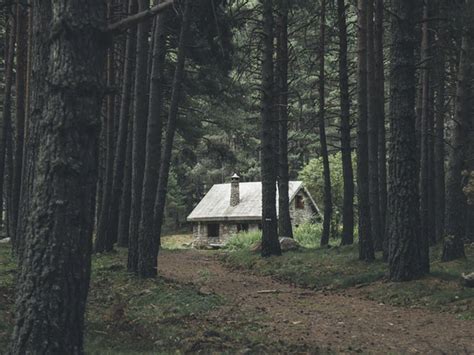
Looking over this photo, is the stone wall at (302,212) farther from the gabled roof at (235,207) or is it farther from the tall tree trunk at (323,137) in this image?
the tall tree trunk at (323,137)

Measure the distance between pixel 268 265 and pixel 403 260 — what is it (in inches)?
226

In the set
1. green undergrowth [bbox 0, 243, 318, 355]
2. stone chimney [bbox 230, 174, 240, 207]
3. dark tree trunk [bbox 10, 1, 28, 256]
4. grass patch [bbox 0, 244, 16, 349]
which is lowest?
green undergrowth [bbox 0, 243, 318, 355]

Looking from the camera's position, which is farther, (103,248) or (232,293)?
(103,248)

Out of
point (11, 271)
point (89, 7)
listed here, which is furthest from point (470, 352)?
point (11, 271)

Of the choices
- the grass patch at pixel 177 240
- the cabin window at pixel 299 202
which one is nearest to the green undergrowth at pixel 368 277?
the cabin window at pixel 299 202

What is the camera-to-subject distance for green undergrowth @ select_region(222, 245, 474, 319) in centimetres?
912

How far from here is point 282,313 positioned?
8750mm

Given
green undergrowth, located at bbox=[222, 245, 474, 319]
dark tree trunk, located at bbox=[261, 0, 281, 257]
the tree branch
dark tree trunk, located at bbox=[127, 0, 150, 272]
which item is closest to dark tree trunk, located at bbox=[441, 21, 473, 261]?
green undergrowth, located at bbox=[222, 245, 474, 319]

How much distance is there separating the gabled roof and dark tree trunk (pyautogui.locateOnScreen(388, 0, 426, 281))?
86.0ft

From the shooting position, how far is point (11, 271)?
11195 millimetres

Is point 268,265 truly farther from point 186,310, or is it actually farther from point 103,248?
point 186,310

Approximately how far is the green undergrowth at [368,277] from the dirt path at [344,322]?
1.68ft

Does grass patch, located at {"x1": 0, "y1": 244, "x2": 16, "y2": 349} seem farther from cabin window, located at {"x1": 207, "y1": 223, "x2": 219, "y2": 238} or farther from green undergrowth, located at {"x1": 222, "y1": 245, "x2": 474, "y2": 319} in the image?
cabin window, located at {"x1": 207, "y1": 223, "x2": 219, "y2": 238}

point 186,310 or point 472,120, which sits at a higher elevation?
point 472,120
